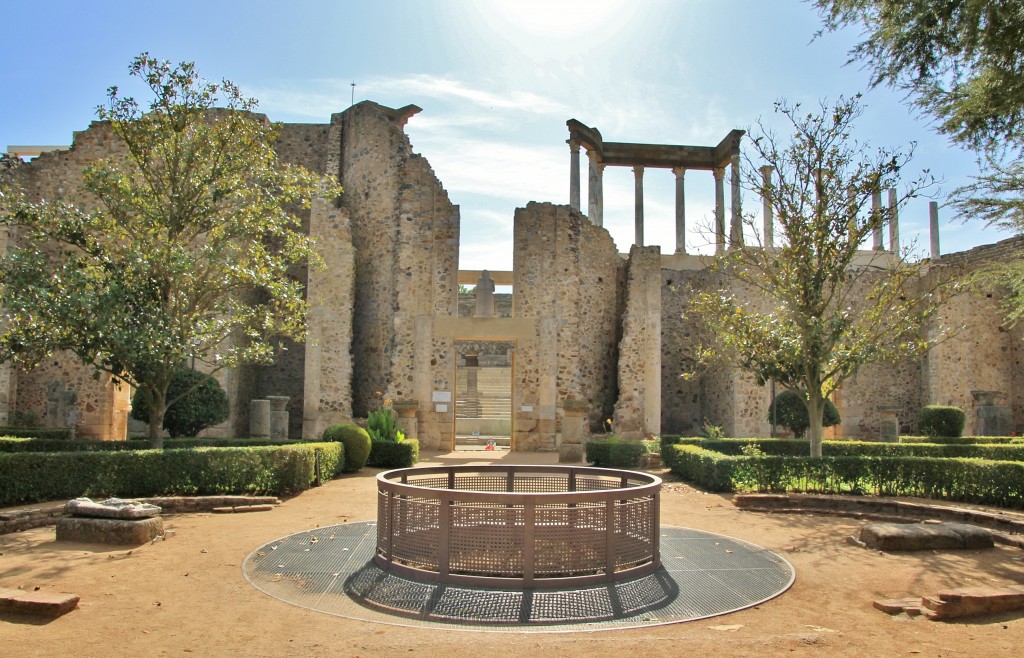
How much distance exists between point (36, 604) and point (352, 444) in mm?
9234

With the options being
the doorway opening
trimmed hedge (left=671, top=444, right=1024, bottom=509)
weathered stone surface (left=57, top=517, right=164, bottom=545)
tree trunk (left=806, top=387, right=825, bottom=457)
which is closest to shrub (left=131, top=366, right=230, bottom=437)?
weathered stone surface (left=57, top=517, right=164, bottom=545)

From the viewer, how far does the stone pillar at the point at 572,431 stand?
16484mm

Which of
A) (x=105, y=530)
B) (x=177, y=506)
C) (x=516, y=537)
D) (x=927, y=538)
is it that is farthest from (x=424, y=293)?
(x=516, y=537)

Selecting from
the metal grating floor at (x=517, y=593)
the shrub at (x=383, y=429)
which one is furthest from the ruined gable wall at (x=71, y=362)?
the metal grating floor at (x=517, y=593)

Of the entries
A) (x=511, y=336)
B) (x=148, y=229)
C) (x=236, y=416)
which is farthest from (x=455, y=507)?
(x=236, y=416)

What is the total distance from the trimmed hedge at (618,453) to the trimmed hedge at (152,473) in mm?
6007

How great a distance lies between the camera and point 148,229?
482 inches

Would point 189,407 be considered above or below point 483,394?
below

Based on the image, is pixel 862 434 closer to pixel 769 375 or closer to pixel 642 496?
pixel 769 375

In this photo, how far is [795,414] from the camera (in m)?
18.8

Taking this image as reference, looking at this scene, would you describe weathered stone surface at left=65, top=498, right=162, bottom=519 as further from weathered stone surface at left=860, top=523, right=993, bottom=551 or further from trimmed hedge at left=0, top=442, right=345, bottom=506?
weathered stone surface at left=860, top=523, right=993, bottom=551

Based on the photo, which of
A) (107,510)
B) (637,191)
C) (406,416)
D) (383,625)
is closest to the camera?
(383,625)

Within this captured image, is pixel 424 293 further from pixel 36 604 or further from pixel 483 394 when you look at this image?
Answer: pixel 36 604

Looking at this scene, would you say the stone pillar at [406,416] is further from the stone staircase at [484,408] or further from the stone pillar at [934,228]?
the stone pillar at [934,228]
